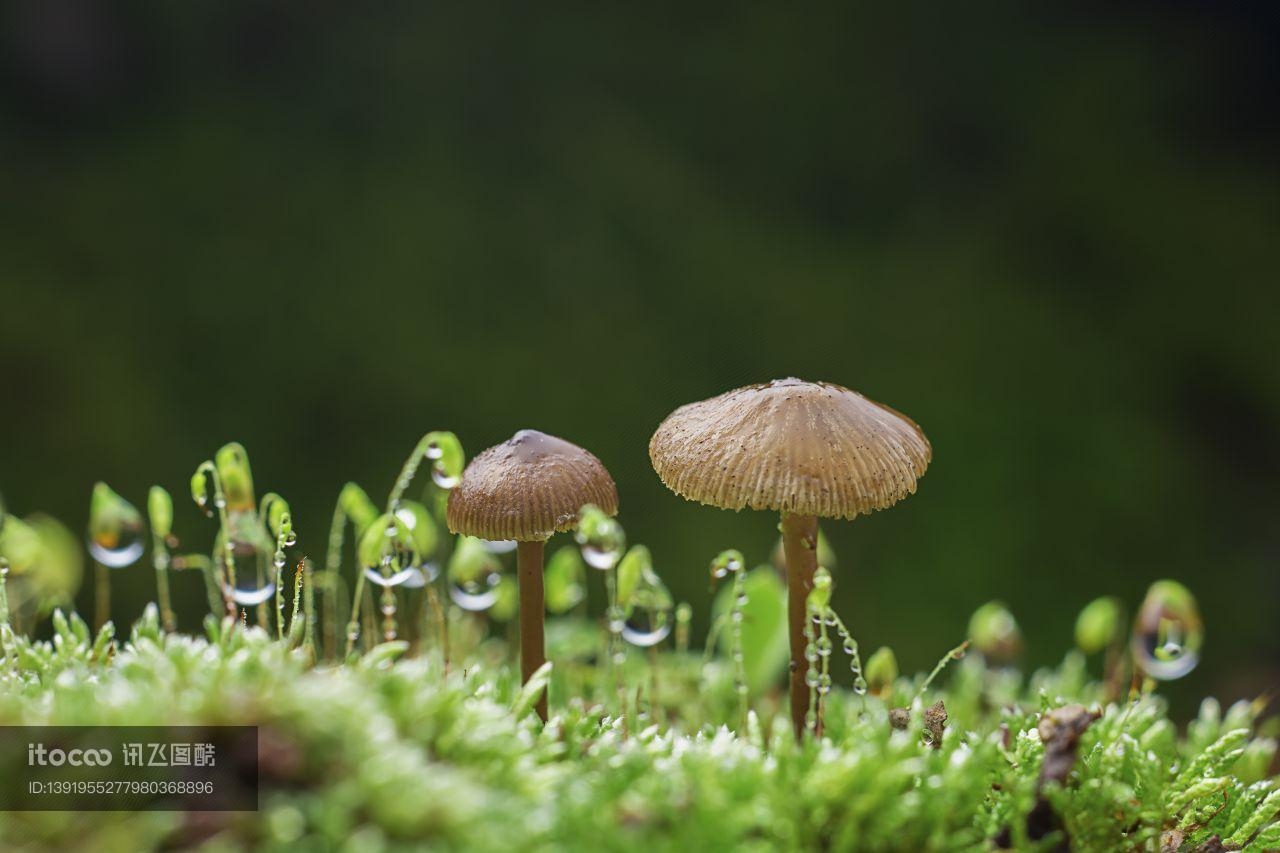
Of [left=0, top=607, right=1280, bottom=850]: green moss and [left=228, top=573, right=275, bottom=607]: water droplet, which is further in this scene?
[left=228, top=573, right=275, bottom=607]: water droplet

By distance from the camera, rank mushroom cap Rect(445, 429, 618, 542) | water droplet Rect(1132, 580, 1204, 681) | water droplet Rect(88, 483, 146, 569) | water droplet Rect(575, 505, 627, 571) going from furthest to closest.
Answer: water droplet Rect(1132, 580, 1204, 681) < water droplet Rect(88, 483, 146, 569) < mushroom cap Rect(445, 429, 618, 542) < water droplet Rect(575, 505, 627, 571)

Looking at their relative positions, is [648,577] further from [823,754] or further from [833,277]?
[833,277]

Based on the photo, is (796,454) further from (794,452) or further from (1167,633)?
(1167,633)

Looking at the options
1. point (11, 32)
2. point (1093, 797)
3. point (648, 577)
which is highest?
point (11, 32)

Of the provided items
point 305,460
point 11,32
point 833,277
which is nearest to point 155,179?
point 11,32

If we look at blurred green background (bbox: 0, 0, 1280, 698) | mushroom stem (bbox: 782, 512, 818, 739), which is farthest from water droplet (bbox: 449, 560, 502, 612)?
blurred green background (bbox: 0, 0, 1280, 698)

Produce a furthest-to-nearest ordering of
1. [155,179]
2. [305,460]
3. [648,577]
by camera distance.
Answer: [155,179] < [305,460] < [648,577]

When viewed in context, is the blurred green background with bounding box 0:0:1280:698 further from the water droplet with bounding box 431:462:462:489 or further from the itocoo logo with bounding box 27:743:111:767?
the itocoo logo with bounding box 27:743:111:767
